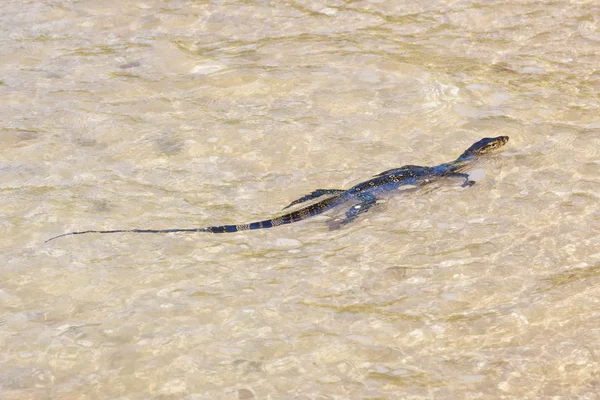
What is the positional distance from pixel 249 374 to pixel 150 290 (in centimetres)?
124

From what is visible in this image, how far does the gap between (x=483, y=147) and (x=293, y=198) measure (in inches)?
74.4

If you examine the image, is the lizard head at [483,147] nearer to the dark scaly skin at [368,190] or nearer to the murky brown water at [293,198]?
the dark scaly skin at [368,190]

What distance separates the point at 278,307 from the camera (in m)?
6.18

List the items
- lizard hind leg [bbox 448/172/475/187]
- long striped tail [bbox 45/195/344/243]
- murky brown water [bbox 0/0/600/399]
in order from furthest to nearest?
1. lizard hind leg [bbox 448/172/475/187]
2. long striped tail [bbox 45/195/344/243]
3. murky brown water [bbox 0/0/600/399]

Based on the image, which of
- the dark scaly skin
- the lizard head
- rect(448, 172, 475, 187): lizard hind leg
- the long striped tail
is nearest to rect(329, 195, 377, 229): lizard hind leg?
the dark scaly skin

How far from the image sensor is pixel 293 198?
764 cm

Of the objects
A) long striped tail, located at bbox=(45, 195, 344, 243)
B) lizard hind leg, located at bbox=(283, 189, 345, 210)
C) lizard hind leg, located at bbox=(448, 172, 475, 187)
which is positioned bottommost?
long striped tail, located at bbox=(45, 195, 344, 243)

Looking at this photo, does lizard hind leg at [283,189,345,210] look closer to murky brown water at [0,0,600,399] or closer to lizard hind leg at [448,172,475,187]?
murky brown water at [0,0,600,399]

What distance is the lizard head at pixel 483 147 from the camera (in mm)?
7898

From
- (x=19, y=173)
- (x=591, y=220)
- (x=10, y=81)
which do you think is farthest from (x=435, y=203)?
(x=10, y=81)

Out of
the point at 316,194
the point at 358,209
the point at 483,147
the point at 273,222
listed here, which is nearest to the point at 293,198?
the point at 316,194

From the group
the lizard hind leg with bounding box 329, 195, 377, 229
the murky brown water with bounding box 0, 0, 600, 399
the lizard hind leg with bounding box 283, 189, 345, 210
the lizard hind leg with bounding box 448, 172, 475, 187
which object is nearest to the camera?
the murky brown water with bounding box 0, 0, 600, 399

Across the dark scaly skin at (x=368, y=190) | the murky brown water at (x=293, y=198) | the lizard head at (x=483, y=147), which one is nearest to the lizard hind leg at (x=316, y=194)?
the dark scaly skin at (x=368, y=190)

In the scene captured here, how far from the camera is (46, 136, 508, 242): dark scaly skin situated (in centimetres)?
711
